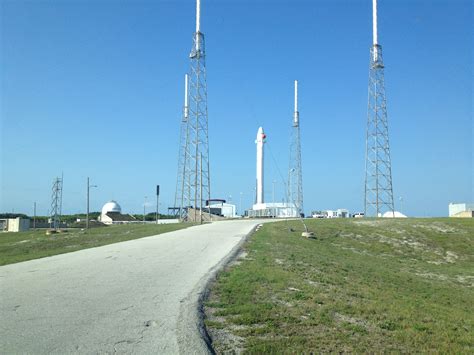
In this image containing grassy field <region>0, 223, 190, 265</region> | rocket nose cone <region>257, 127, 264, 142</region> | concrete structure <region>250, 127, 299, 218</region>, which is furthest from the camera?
rocket nose cone <region>257, 127, 264, 142</region>

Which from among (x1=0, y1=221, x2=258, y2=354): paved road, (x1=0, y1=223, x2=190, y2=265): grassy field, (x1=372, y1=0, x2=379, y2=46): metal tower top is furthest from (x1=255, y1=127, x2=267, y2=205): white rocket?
(x1=0, y1=221, x2=258, y2=354): paved road

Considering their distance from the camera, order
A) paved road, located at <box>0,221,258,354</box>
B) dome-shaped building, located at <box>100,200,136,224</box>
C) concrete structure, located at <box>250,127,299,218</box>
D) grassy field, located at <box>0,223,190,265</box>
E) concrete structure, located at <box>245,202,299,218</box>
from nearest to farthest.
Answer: paved road, located at <box>0,221,258,354</box>
grassy field, located at <box>0,223,190,265</box>
concrete structure, located at <box>245,202,299,218</box>
concrete structure, located at <box>250,127,299,218</box>
dome-shaped building, located at <box>100,200,136,224</box>

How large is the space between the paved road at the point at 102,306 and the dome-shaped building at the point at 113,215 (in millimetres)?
102970

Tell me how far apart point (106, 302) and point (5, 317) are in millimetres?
1879

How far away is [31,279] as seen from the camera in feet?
43.1

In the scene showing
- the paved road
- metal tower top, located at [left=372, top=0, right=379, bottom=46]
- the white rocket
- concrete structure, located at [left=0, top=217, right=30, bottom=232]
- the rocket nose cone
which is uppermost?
metal tower top, located at [left=372, top=0, right=379, bottom=46]

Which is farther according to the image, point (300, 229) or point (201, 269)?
point (300, 229)

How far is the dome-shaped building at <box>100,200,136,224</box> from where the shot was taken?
11931cm

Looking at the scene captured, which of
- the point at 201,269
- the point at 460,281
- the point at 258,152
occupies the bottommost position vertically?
the point at 460,281

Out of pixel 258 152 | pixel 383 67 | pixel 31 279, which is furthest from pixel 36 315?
pixel 258 152

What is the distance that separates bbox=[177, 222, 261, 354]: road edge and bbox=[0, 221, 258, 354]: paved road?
0.02m

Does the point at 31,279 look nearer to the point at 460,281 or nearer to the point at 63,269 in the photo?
the point at 63,269

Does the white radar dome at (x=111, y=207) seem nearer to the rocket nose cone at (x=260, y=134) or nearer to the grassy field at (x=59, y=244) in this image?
the rocket nose cone at (x=260, y=134)

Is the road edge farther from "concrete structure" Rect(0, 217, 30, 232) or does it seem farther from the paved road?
"concrete structure" Rect(0, 217, 30, 232)
